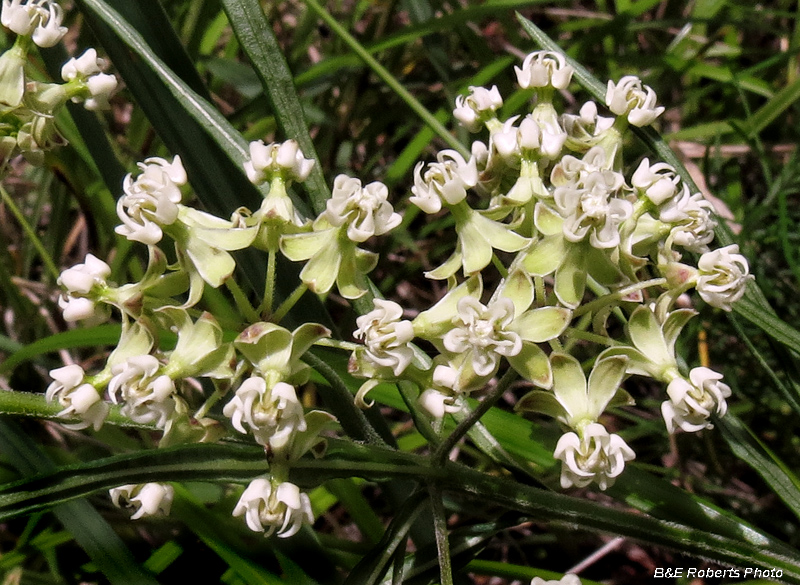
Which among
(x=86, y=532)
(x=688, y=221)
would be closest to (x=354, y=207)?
(x=688, y=221)

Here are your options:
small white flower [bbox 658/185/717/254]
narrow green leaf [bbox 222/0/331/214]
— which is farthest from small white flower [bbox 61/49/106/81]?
small white flower [bbox 658/185/717/254]

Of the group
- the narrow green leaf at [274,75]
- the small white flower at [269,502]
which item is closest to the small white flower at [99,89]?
the narrow green leaf at [274,75]

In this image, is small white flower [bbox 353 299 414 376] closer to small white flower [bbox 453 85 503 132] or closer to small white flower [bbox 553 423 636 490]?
small white flower [bbox 553 423 636 490]

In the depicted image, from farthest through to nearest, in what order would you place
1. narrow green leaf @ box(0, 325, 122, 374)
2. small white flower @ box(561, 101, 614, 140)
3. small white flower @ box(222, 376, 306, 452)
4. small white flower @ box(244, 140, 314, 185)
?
1. narrow green leaf @ box(0, 325, 122, 374)
2. small white flower @ box(561, 101, 614, 140)
3. small white flower @ box(244, 140, 314, 185)
4. small white flower @ box(222, 376, 306, 452)

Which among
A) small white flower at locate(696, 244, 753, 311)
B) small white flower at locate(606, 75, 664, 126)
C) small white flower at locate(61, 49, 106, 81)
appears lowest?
small white flower at locate(696, 244, 753, 311)

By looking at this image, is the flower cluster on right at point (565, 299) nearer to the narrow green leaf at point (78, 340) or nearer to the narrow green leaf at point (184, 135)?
the narrow green leaf at point (184, 135)

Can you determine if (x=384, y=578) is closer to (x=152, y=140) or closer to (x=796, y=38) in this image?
(x=152, y=140)

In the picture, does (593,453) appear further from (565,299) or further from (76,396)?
(76,396)

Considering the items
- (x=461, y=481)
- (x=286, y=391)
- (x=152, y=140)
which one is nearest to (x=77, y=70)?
(x=286, y=391)
